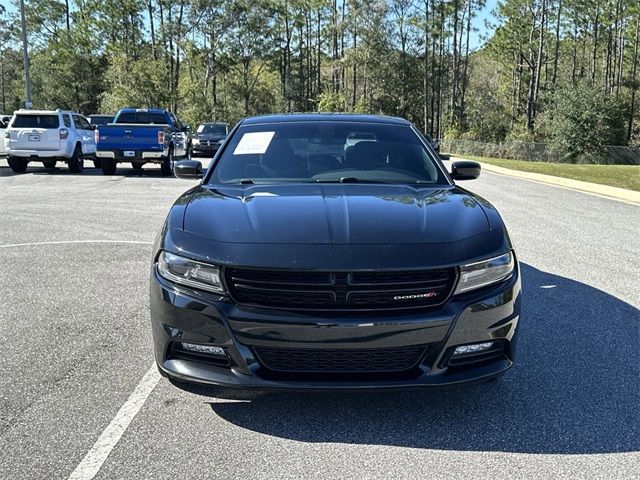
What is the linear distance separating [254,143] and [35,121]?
16361 millimetres

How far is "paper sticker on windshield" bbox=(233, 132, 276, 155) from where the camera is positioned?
182 inches

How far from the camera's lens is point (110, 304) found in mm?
5352

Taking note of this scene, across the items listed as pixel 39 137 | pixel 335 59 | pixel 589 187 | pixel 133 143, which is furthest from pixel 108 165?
pixel 335 59

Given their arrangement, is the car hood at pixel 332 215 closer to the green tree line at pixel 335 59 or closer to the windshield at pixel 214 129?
the windshield at pixel 214 129

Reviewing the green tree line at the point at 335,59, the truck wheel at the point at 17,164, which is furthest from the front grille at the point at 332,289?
the green tree line at the point at 335,59

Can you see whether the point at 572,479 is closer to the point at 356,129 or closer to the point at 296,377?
the point at 296,377

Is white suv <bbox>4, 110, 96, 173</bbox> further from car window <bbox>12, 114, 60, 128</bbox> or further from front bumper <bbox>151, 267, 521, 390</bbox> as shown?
front bumper <bbox>151, 267, 521, 390</bbox>

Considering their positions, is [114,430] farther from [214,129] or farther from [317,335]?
[214,129]

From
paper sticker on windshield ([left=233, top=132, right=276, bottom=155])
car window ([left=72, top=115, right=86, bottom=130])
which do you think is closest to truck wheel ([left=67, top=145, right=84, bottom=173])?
car window ([left=72, top=115, right=86, bottom=130])

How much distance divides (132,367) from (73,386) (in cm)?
40

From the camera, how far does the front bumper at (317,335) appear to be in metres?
2.88

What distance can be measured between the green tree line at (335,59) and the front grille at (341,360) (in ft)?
157

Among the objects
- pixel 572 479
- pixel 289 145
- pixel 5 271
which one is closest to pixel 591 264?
pixel 289 145

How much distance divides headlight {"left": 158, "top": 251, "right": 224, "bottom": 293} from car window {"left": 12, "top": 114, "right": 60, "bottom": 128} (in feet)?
57.1
